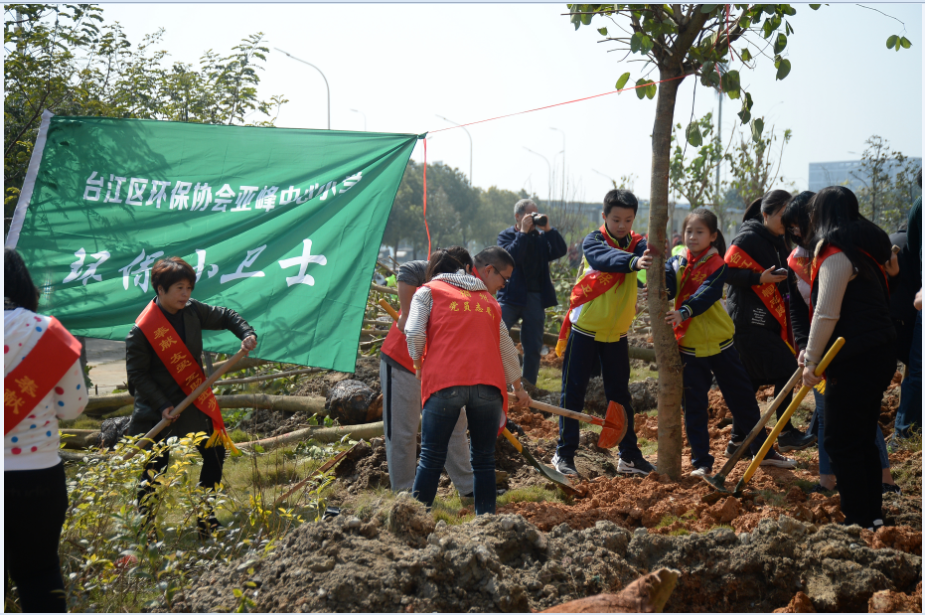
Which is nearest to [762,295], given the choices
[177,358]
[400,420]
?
[400,420]

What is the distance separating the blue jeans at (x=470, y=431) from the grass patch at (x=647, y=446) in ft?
6.76

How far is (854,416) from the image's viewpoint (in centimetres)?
309

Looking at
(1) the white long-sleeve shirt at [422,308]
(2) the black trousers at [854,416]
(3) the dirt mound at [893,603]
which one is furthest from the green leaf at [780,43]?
(3) the dirt mound at [893,603]

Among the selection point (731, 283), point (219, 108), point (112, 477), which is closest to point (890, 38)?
point (731, 283)

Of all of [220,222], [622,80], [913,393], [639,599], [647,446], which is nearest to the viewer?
[639,599]

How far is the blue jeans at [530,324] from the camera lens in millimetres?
6531

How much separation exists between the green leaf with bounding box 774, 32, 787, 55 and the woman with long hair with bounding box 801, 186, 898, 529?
1.24 metres

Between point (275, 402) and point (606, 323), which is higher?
point (606, 323)

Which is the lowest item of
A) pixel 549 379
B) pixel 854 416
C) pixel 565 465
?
pixel 565 465

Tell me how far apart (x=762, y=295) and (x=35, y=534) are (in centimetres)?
415

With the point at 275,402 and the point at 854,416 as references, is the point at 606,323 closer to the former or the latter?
the point at 854,416

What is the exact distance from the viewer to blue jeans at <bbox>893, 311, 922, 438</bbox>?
4.51 m

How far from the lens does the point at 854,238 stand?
3021 mm

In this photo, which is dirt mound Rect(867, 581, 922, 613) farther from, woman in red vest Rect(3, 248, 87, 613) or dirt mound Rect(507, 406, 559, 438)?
dirt mound Rect(507, 406, 559, 438)
